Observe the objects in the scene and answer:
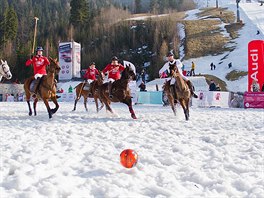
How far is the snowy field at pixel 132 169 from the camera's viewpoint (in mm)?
5051

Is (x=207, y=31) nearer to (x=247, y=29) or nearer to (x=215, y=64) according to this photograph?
(x=247, y=29)

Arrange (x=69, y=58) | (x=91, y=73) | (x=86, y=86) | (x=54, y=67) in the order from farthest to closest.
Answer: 1. (x=69, y=58)
2. (x=86, y=86)
3. (x=91, y=73)
4. (x=54, y=67)

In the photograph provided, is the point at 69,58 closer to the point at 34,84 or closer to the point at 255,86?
the point at 255,86

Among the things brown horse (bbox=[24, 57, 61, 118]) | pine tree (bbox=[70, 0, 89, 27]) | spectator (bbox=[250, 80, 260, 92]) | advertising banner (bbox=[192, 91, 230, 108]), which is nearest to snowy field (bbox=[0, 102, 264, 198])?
brown horse (bbox=[24, 57, 61, 118])

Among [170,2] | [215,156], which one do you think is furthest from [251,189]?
[170,2]

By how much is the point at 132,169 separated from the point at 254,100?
17022 mm

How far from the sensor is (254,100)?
21312 mm

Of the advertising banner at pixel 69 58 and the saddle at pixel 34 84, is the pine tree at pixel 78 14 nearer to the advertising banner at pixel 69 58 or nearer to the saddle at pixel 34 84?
the advertising banner at pixel 69 58

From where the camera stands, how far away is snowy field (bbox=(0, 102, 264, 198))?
505cm

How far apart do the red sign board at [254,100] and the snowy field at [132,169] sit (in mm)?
11567

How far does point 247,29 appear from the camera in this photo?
236 feet

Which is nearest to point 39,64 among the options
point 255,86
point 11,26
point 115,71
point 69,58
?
point 115,71

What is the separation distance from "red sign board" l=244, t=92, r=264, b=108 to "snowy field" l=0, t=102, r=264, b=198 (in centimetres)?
1157

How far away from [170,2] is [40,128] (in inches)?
4934
